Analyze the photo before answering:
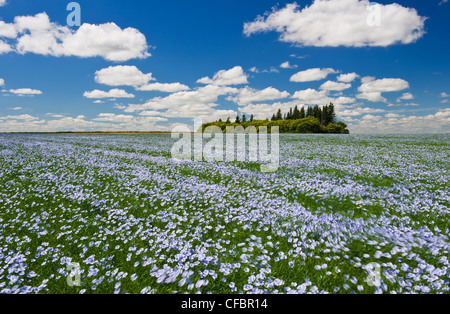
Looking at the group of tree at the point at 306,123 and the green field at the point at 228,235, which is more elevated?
the group of tree at the point at 306,123

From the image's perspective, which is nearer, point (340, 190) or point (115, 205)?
point (115, 205)

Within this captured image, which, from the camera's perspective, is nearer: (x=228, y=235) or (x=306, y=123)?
(x=228, y=235)

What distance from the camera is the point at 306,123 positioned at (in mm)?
100062

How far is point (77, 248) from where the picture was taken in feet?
19.8

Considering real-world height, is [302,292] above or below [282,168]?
below

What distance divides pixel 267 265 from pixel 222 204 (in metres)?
3.55

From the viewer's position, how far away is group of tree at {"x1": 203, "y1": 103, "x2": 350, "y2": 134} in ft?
334

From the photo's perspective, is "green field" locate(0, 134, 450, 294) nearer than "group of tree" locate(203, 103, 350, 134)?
Yes

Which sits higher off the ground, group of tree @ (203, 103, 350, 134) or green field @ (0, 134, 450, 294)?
group of tree @ (203, 103, 350, 134)

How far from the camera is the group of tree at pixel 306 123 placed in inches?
4008

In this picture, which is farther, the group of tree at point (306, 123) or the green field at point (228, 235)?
the group of tree at point (306, 123)
